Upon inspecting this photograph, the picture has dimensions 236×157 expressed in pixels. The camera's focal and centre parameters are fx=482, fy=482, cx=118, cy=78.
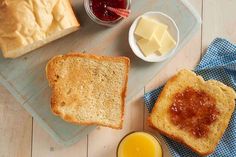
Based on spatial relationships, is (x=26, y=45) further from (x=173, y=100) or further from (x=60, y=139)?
(x=173, y=100)

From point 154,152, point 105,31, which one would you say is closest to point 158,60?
point 105,31

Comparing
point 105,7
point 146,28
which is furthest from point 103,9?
point 146,28

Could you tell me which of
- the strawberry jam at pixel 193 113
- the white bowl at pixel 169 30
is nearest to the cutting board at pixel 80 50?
the white bowl at pixel 169 30

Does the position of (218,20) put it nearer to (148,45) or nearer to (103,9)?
(148,45)

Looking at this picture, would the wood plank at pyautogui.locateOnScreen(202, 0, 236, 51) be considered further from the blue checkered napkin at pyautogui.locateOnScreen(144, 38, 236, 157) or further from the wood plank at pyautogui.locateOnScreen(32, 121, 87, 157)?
the wood plank at pyautogui.locateOnScreen(32, 121, 87, 157)

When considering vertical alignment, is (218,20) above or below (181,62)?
above
